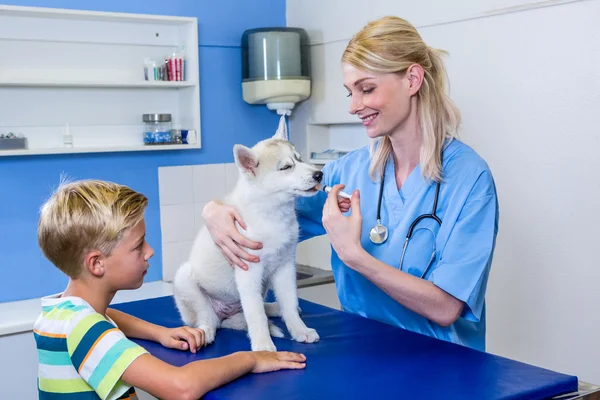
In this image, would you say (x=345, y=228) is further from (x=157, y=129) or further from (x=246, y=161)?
(x=157, y=129)

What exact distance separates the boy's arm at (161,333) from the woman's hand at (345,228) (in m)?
0.36

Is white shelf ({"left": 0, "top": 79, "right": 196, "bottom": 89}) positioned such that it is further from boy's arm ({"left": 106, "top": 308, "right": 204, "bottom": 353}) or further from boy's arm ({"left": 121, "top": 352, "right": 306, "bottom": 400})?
boy's arm ({"left": 121, "top": 352, "right": 306, "bottom": 400})

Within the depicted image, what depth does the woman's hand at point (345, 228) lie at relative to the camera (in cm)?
152

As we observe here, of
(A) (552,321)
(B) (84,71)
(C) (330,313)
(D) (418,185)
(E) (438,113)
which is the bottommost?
(A) (552,321)

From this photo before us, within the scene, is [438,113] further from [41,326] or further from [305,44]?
[305,44]

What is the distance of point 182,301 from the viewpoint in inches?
64.6

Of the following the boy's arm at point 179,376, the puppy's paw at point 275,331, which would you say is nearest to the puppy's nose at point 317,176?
the puppy's paw at point 275,331

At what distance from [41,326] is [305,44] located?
228cm

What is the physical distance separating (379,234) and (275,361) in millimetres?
539

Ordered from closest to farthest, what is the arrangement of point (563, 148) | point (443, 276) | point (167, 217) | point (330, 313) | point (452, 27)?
point (443, 276) → point (330, 313) → point (563, 148) → point (452, 27) → point (167, 217)

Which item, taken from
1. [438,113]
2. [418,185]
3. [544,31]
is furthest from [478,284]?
[544,31]

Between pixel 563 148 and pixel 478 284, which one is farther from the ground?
pixel 563 148

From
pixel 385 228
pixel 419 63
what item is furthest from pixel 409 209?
pixel 419 63

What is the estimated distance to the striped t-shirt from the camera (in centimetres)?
120
